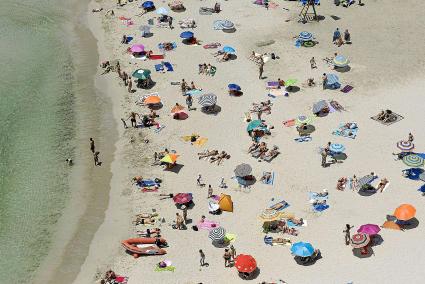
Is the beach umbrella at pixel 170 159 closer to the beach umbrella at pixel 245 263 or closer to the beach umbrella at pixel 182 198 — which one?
the beach umbrella at pixel 182 198

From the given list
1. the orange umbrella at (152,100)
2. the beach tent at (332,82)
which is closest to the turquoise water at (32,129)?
the orange umbrella at (152,100)

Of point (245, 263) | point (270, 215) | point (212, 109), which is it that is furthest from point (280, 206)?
point (212, 109)

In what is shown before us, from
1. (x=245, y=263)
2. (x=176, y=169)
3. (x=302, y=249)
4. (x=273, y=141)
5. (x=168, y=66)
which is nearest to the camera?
(x=245, y=263)

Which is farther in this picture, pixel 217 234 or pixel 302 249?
pixel 217 234

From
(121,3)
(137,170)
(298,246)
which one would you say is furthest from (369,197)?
(121,3)

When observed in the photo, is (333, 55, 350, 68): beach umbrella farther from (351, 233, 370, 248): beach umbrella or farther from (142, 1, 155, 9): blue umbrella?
(142, 1, 155, 9): blue umbrella

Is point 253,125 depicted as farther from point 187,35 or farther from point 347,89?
point 187,35
